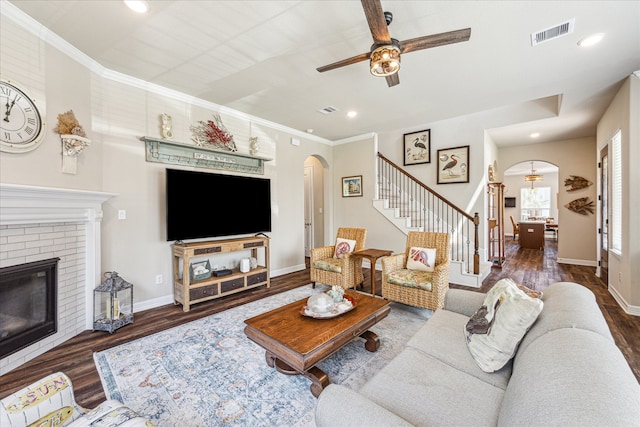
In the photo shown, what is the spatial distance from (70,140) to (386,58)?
3.05m

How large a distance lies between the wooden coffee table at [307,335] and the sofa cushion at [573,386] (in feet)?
3.49

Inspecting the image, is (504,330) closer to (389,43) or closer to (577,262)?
(389,43)

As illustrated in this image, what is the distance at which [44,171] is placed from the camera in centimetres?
243

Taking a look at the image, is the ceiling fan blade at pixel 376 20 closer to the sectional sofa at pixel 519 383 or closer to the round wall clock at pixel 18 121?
the sectional sofa at pixel 519 383

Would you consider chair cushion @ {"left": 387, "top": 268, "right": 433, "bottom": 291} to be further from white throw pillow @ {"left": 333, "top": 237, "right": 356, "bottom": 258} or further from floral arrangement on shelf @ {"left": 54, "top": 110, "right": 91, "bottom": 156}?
floral arrangement on shelf @ {"left": 54, "top": 110, "right": 91, "bottom": 156}

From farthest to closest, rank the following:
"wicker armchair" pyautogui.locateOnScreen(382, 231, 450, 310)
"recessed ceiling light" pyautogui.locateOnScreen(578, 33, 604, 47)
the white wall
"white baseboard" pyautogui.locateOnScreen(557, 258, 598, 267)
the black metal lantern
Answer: "white baseboard" pyautogui.locateOnScreen(557, 258, 598, 267) < "wicker armchair" pyautogui.locateOnScreen(382, 231, 450, 310) < the black metal lantern < "recessed ceiling light" pyautogui.locateOnScreen(578, 33, 604, 47) < the white wall

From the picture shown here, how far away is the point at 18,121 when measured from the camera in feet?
7.29

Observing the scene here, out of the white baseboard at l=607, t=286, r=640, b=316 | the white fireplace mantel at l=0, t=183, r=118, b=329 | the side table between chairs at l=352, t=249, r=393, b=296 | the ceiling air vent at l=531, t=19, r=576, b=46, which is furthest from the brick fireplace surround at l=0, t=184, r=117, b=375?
the white baseboard at l=607, t=286, r=640, b=316

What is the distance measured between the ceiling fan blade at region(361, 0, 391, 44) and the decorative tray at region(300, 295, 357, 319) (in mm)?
2206

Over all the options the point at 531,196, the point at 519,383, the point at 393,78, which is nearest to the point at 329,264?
the point at 393,78

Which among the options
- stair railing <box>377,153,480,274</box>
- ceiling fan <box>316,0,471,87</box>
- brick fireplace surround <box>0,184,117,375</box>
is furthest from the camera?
stair railing <box>377,153,480,274</box>

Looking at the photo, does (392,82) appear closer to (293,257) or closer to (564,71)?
(564,71)

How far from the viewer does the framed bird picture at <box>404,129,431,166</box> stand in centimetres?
570

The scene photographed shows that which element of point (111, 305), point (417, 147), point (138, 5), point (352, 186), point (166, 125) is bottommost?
point (111, 305)
